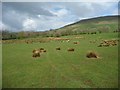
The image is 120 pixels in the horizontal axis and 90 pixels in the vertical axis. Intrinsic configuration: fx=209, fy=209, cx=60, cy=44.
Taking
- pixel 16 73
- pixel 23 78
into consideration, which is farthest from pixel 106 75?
pixel 16 73

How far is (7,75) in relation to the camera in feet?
60.5

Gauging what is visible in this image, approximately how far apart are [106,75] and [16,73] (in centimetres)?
795

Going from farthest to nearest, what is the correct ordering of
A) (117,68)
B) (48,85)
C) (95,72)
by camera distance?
(117,68) < (95,72) < (48,85)

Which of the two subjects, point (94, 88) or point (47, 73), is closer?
point (94, 88)

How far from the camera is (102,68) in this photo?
19.9m

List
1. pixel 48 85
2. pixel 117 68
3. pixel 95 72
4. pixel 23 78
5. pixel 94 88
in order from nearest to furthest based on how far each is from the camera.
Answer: pixel 94 88 < pixel 48 85 < pixel 23 78 < pixel 95 72 < pixel 117 68

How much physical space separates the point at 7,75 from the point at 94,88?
8.40 m

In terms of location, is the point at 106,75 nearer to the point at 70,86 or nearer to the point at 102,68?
the point at 102,68

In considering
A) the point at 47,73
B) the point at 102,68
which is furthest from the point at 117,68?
the point at 47,73

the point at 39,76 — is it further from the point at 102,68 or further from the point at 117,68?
the point at 117,68

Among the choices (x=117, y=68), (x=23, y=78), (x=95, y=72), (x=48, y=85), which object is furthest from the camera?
(x=117, y=68)

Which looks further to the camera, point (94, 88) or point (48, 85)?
point (48, 85)

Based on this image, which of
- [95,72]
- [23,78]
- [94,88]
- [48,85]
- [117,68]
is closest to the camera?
[94,88]

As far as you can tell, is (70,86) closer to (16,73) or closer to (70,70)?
(70,70)
